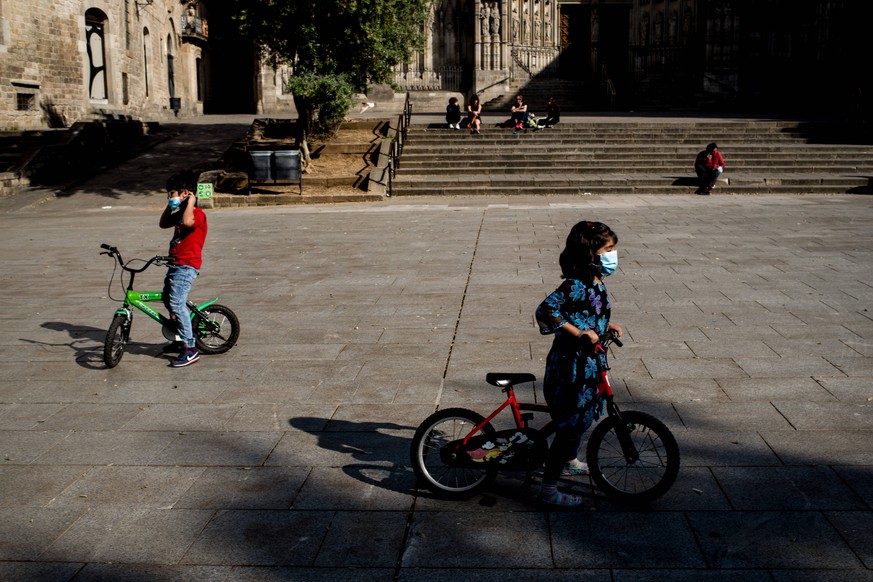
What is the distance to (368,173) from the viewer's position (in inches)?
843

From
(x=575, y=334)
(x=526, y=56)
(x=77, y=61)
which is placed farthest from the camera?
(x=526, y=56)

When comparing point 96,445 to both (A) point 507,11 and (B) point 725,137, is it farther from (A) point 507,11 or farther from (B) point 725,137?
(A) point 507,11

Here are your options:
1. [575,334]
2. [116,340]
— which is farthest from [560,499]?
[116,340]

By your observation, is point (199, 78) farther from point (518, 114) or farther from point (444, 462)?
point (444, 462)

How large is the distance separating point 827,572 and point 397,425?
277cm

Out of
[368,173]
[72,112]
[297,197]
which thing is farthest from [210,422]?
[72,112]

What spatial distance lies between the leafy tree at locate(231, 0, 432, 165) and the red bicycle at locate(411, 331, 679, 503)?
17.2 m

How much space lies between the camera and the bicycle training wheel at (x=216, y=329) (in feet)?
24.3

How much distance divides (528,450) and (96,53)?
107 ft

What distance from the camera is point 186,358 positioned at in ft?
23.6

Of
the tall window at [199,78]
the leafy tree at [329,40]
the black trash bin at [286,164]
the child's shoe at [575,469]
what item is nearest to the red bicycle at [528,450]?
the child's shoe at [575,469]

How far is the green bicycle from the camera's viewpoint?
7074 mm

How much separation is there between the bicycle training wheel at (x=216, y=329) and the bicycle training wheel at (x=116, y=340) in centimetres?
56

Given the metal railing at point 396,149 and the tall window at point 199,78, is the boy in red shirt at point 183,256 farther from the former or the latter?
the tall window at point 199,78
